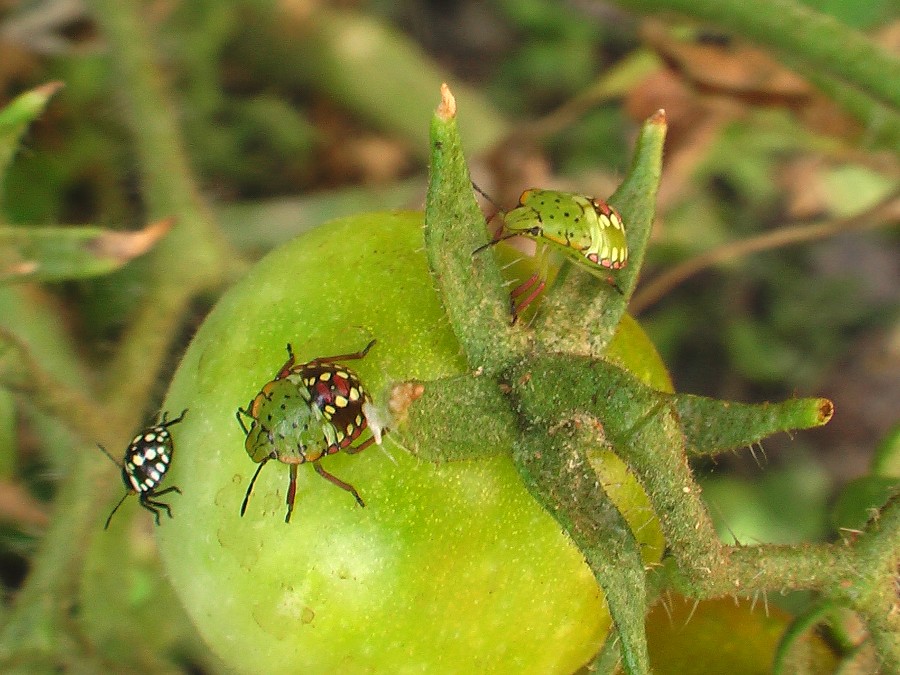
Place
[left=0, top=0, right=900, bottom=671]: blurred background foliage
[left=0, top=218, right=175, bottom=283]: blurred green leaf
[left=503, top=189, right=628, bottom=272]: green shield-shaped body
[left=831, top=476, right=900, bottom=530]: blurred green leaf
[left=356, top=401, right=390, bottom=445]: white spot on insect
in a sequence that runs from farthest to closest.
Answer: [left=0, top=0, right=900, bottom=671]: blurred background foliage < [left=0, top=218, right=175, bottom=283]: blurred green leaf < [left=831, top=476, right=900, bottom=530]: blurred green leaf < [left=503, top=189, right=628, bottom=272]: green shield-shaped body < [left=356, top=401, right=390, bottom=445]: white spot on insect

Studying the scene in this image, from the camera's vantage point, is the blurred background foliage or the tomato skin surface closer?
the tomato skin surface

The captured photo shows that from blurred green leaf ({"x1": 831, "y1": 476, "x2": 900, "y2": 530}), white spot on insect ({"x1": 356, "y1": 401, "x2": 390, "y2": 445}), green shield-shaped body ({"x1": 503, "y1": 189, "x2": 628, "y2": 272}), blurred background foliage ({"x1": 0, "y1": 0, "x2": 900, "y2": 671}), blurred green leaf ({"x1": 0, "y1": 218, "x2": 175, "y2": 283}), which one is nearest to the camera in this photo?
white spot on insect ({"x1": 356, "y1": 401, "x2": 390, "y2": 445})

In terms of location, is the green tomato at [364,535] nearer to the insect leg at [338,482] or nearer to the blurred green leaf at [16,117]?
the insect leg at [338,482]

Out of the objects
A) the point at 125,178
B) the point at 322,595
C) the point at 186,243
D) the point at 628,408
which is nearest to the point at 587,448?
the point at 628,408

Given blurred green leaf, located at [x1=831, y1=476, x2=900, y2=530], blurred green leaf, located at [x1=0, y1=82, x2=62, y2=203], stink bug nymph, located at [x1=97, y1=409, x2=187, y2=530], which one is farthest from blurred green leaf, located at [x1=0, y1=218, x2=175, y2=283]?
blurred green leaf, located at [x1=831, y1=476, x2=900, y2=530]

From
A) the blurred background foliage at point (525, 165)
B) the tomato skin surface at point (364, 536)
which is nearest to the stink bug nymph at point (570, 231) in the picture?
the tomato skin surface at point (364, 536)

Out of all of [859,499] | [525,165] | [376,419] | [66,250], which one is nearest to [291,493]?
[376,419]

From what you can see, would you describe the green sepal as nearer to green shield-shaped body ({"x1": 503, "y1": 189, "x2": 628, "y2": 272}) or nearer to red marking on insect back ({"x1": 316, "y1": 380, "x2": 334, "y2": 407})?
green shield-shaped body ({"x1": 503, "y1": 189, "x2": 628, "y2": 272})

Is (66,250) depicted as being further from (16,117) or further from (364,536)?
(364,536)
